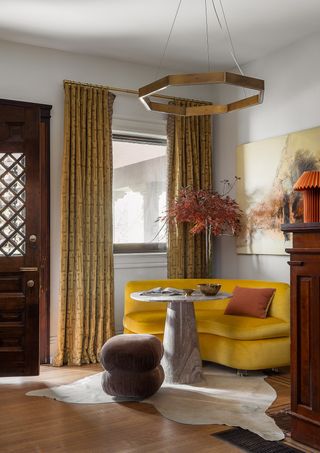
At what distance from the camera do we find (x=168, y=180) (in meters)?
6.02

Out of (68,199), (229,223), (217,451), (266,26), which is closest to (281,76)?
(266,26)

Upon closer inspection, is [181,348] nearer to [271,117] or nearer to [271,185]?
[271,185]

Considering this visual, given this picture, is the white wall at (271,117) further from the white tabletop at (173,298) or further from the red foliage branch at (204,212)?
the white tabletop at (173,298)

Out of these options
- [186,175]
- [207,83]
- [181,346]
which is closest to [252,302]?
[181,346]

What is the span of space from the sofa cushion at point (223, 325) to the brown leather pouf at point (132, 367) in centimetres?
94

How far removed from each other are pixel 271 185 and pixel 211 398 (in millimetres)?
2372

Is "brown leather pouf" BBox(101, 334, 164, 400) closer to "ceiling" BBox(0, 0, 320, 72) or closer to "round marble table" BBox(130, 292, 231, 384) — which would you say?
"round marble table" BBox(130, 292, 231, 384)

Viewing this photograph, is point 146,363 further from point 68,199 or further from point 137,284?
point 68,199

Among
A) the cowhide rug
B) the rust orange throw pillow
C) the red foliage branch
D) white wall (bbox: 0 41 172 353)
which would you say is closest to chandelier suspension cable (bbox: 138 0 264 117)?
white wall (bbox: 0 41 172 353)

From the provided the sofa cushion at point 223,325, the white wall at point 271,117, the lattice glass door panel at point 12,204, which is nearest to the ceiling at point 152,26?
the white wall at point 271,117

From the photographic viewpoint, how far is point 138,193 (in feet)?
20.1

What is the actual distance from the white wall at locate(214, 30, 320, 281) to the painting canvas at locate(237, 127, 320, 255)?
0.35 feet

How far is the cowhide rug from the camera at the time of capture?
11.6 ft

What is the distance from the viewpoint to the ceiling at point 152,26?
178 inches
